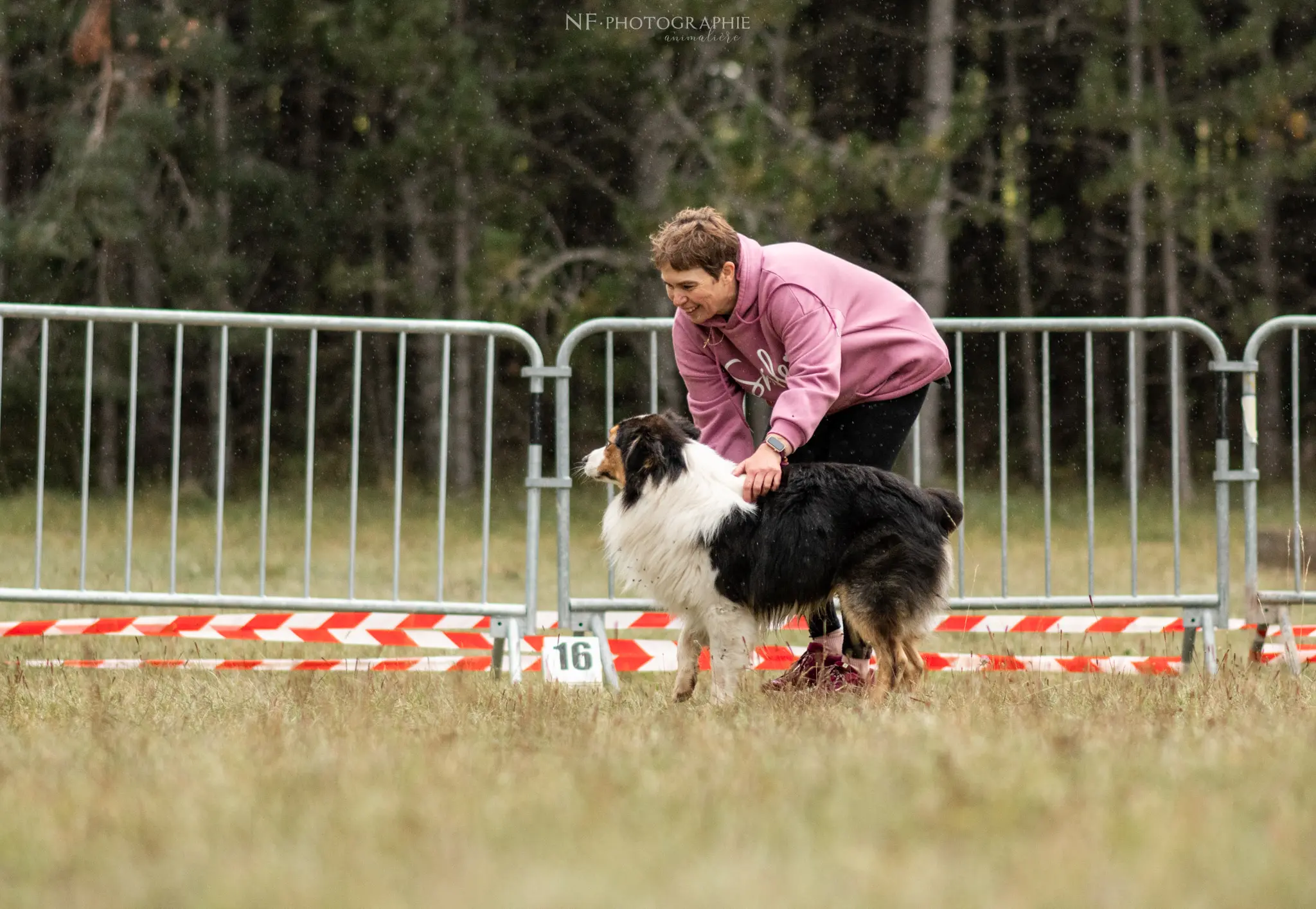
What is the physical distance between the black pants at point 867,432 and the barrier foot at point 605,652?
107 centimetres

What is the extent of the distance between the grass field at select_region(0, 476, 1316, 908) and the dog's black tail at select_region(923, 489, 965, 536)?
0.59 metres

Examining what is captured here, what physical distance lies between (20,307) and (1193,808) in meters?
5.28

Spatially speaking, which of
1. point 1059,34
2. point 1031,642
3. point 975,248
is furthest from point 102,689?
point 975,248

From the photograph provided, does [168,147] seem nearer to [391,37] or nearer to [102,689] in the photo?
[391,37]

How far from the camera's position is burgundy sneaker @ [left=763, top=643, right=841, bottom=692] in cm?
559

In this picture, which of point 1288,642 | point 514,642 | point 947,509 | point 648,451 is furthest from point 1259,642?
point 514,642

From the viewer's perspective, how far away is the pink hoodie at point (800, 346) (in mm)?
5180

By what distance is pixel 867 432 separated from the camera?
5.56 m

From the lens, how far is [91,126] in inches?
790

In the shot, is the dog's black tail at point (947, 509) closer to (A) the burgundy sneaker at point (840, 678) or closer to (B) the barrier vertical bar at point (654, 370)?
(A) the burgundy sneaker at point (840, 678)

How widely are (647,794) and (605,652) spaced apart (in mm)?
2919

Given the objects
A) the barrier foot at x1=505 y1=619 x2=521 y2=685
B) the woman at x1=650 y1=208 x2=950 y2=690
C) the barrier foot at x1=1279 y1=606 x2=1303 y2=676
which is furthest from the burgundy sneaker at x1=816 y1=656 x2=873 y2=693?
the barrier foot at x1=1279 y1=606 x2=1303 y2=676

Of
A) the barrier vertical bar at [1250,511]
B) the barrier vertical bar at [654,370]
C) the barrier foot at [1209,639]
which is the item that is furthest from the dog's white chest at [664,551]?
the barrier vertical bar at [1250,511]

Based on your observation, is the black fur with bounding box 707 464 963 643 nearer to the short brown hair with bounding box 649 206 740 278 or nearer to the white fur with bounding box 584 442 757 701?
the white fur with bounding box 584 442 757 701
